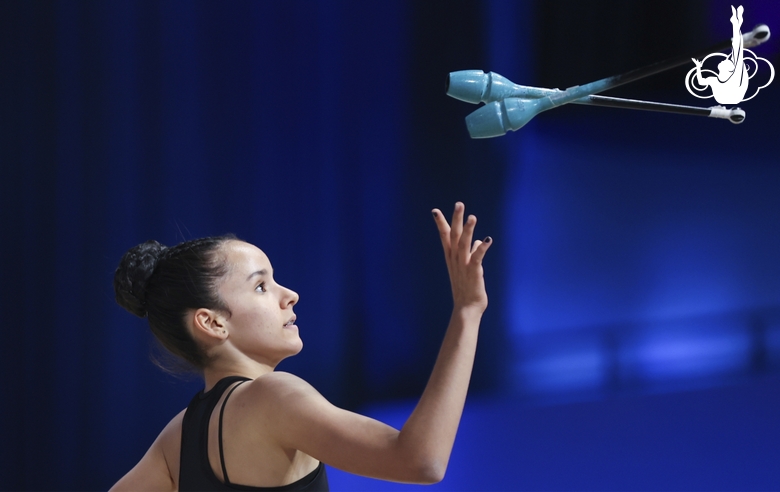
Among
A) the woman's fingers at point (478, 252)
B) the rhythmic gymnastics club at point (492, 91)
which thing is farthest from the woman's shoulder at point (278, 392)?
the rhythmic gymnastics club at point (492, 91)

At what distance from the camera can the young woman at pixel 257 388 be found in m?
0.76

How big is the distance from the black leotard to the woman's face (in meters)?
0.06

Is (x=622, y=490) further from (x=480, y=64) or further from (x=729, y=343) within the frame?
(x=480, y=64)

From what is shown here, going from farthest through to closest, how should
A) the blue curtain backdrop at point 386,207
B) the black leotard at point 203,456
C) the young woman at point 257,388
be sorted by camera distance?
1. the blue curtain backdrop at point 386,207
2. the black leotard at point 203,456
3. the young woman at point 257,388

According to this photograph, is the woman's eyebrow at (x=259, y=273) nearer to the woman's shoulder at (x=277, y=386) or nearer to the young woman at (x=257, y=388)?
the young woman at (x=257, y=388)

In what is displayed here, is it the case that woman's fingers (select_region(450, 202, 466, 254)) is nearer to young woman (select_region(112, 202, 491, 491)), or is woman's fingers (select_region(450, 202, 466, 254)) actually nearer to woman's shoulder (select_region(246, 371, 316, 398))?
young woman (select_region(112, 202, 491, 491))

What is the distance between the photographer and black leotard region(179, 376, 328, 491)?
2.90ft

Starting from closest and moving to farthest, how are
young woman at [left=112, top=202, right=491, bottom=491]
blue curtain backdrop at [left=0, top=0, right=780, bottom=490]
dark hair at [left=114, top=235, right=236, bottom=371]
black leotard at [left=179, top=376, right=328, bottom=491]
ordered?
young woman at [left=112, top=202, right=491, bottom=491], black leotard at [left=179, top=376, right=328, bottom=491], dark hair at [left=114, top=235, right=236, bottom=371], blue curtain backdrop at [left=0, top=0, right=780, bottom=490]

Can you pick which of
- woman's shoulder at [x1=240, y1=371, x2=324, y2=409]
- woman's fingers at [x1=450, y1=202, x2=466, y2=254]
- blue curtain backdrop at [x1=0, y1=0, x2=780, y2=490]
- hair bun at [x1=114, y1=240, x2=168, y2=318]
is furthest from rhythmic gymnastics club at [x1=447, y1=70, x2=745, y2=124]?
blue curtain backdrop at [x1=0, y1=0, x2=780, y2=490]

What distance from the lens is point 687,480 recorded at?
5.69 ft

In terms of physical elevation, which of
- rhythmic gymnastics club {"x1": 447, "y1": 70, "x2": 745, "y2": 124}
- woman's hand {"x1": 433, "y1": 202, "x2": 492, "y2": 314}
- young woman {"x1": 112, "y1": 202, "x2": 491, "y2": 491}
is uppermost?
rhythmic gymnastics club {"x1": 447, "y1": 70, "x2": 745, "y2": 124}

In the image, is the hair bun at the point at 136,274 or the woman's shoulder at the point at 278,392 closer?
the woman's shoulder at the point at 278,392

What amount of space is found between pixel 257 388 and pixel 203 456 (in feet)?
0.38

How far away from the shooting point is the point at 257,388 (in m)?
0.86
